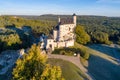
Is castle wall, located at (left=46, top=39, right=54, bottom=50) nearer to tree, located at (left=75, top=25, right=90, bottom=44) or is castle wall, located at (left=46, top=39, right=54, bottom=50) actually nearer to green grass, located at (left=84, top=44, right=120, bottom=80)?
green grass, located at (left=84, top=44, right=120, bottom=80)

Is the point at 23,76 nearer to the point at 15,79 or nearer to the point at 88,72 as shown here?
the point at 15,79

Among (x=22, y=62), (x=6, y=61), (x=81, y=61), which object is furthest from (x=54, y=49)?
(x=22, y=62)

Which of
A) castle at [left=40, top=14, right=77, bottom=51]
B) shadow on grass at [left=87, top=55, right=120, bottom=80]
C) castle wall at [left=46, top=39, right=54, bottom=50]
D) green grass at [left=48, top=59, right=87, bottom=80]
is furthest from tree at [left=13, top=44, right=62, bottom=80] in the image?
castle at [left=40, top=14, right=77, bottom=51]

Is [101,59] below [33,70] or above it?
below

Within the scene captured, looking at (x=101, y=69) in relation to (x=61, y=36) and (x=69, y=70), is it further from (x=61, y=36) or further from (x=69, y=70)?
(x=61, y=36)

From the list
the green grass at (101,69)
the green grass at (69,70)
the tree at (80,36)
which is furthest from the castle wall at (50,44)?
the tree at (80,36)

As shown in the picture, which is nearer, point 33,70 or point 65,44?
point 33,70

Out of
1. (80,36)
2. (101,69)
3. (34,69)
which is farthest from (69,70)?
(80,36)
